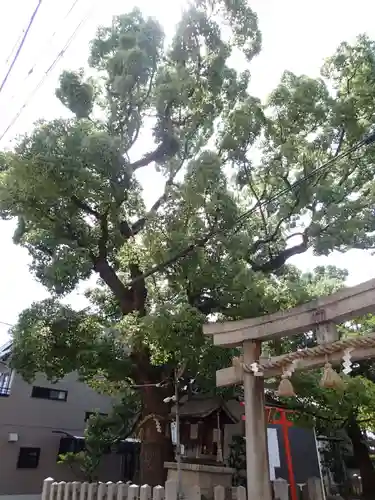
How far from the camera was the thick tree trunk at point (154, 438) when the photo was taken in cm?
751

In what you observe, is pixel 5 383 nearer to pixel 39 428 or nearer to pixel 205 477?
pixel 39 428

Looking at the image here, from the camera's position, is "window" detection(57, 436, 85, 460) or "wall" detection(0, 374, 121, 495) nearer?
"wall" detection(0, 374, 121, 495)

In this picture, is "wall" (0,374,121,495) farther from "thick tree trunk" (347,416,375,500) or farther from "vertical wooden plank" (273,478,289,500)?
"vertical wooden plank" (273,478,289,500)

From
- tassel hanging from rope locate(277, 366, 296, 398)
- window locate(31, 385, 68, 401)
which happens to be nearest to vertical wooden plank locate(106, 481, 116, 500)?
tassel hanging from rope locate(277, 366, 296, 398)

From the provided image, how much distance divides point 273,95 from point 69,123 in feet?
17.3

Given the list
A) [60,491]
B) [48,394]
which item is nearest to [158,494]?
[60,491]

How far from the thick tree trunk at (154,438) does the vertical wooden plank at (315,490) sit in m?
2.72

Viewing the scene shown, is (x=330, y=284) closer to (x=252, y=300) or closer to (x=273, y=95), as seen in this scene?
(x=252, y=300)

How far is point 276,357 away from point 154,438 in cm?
420

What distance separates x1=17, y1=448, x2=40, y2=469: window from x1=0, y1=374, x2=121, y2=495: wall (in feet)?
0.37

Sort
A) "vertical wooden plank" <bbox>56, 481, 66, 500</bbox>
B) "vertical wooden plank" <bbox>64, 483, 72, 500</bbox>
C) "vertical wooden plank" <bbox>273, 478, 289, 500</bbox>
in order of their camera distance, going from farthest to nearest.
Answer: "vertical wooden plank" <bbox>56, 481, 66, 500</bbox>, "vertical wooden plank" <bbox>64, 483, 72, 500</bbox>, "vertical wooden plank" <bbox>273, 478, 289, 500</bbox>

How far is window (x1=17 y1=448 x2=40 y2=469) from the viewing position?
40.0ft

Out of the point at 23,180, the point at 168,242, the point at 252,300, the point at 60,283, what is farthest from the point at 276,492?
the point at 23,180

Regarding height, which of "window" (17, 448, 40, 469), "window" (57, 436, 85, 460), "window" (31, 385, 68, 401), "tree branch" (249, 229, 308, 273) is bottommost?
"window" (17, 448, 40, 469)
